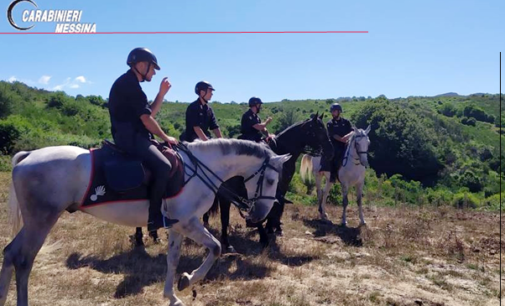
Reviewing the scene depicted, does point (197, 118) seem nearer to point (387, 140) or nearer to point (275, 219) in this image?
point (275, 219)

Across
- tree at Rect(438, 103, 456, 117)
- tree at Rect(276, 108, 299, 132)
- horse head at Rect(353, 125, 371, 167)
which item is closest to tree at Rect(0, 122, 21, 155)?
horse head at Rect(353, 125, 371, 167)

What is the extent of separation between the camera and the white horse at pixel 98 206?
171 inches

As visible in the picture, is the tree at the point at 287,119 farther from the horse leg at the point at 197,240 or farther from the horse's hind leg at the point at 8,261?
the horse's hind leg at the point at 8,261

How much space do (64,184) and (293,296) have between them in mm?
3542

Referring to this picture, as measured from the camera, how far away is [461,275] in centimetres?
691

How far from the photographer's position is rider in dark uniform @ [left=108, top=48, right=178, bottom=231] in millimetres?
4625

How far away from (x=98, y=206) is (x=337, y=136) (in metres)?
7.80

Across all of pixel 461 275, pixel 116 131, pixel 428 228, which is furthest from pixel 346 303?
pixel 428 228

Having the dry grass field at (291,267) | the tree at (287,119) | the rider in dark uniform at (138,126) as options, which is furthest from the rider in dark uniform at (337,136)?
the tree at (287,119)

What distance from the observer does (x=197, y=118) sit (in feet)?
25.4

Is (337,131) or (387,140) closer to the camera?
(337,131)

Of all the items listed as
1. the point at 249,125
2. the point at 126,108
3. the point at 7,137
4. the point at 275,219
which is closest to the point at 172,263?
the point at 126,108

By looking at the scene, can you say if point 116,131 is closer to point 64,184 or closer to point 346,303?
point 64,184

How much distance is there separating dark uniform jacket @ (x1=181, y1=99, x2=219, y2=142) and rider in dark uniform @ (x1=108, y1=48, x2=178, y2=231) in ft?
9.65
